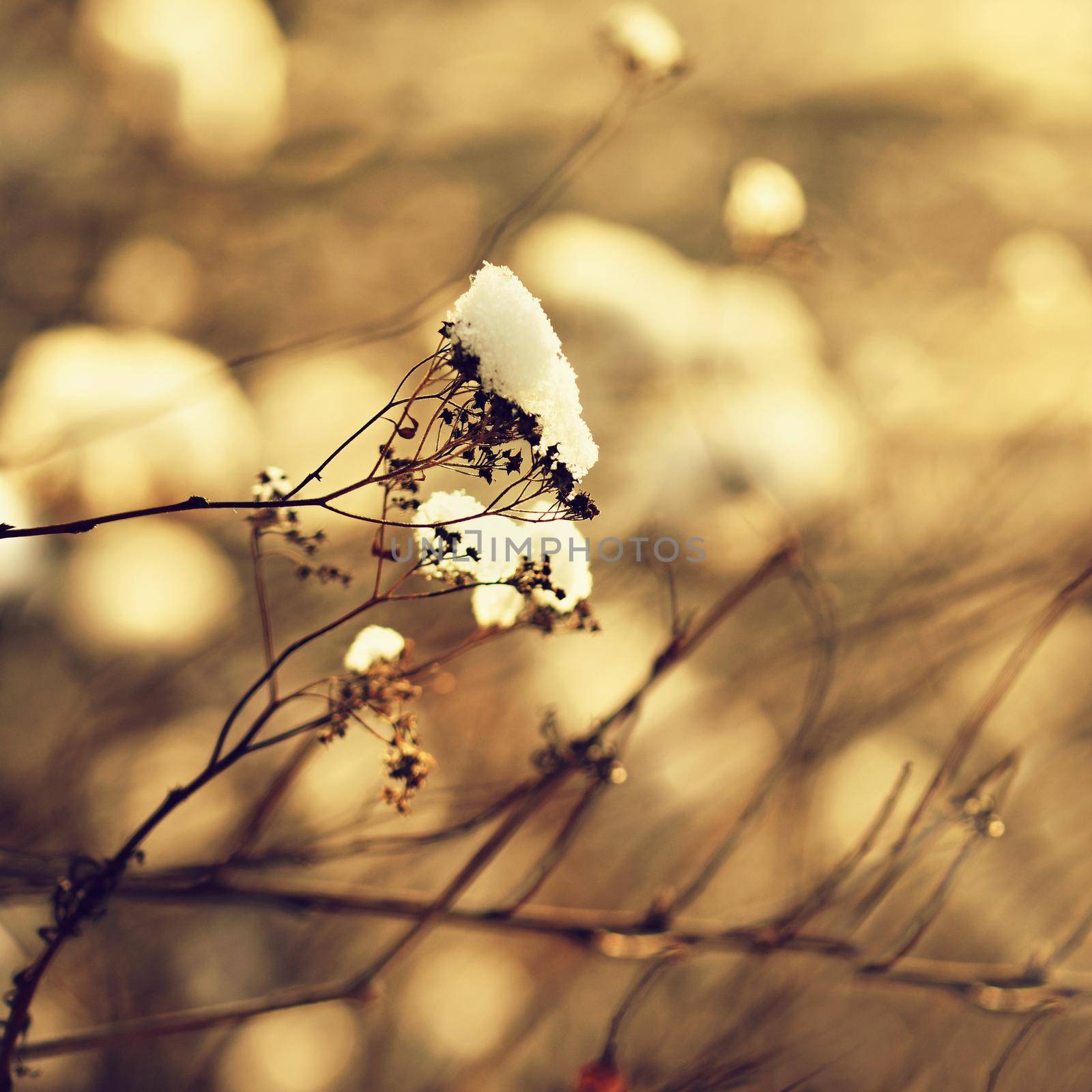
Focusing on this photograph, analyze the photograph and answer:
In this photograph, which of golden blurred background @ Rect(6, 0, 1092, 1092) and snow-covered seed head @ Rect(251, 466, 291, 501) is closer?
snow-covered seed head @ Rect(251, 466, 291, 501)

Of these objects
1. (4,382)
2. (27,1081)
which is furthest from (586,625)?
(27,1081)

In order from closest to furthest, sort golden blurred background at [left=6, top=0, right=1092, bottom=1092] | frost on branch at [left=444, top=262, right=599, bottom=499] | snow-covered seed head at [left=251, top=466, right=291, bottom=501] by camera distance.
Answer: frost on branch at [left=444, top=262, right=599, bottom=499] → snow-covered seed head at [left=251, top=466, right=291, bottom=501] → golden blurred background at [left=6, top=0, right=1092, bottom=1092]

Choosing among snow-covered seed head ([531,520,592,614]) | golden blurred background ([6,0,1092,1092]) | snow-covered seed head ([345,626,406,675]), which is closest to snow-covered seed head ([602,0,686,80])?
golden blurred background ([6,0,1092,1092])

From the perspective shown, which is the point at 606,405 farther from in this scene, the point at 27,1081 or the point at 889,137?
the point at 27,1081

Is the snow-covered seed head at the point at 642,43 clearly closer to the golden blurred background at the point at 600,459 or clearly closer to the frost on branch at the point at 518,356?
the golden blurred background at the point at 600,459

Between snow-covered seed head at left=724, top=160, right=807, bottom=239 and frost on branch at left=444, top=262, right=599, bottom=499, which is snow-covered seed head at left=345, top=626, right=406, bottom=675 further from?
snow-covered seed head at left=724, top=160, right=807, bottom=239

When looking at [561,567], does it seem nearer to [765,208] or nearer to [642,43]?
[765,208]

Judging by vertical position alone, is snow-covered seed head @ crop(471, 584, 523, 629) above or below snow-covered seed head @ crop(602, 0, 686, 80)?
below
